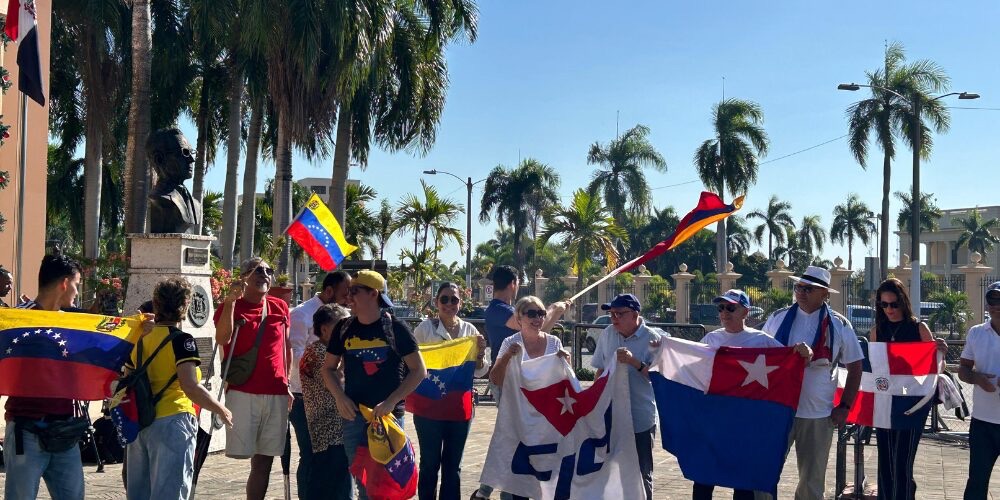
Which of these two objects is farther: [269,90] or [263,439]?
[269,90]

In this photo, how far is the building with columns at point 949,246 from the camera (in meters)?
93.3

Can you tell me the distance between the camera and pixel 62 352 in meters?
5.98

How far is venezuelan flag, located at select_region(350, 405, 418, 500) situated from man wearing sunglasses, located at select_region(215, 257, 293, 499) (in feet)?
3.59

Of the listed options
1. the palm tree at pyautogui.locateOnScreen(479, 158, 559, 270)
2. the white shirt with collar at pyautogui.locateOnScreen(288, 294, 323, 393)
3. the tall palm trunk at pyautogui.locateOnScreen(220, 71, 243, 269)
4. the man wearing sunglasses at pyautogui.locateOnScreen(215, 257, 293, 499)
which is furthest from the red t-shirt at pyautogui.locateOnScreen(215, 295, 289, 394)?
the palm tree at pyautogui.locateOnScreen(479, 158, 559, 270)

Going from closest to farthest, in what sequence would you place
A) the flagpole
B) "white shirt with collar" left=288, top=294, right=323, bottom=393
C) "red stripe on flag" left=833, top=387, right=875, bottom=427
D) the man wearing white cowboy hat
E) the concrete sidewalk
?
the man wearing white cowboy hat < "white shirt with collar" left=288, top=294, right=323, bottom=393 < "red stripe on flag" left=833, top=387, right=875, bottom=427 < the concrete sidewalk < the flagpole

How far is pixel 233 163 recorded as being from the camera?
94.0 feet

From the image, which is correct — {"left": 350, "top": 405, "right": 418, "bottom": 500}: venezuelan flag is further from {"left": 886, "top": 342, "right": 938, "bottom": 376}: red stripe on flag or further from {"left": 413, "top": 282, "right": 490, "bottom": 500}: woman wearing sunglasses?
{"left": 886, "top": 342, "right": 938, "bottom": 376}: red stripe on flag

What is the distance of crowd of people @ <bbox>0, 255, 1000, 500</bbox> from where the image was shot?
566cm

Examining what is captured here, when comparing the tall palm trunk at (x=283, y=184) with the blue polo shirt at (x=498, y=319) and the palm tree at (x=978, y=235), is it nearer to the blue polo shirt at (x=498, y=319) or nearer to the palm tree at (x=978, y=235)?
the blue polo shirt at (x=498, y=319)

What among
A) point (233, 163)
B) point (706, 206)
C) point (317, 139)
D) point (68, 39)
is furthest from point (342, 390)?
point (68, 39)

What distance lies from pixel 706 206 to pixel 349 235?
32.8 meters

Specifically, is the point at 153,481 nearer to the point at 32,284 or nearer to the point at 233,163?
the point at 32,284

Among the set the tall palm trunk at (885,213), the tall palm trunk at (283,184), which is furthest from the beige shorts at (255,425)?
the tall palm trunk at (885,213)

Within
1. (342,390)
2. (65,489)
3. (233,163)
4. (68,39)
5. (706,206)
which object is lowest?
(65,489)
